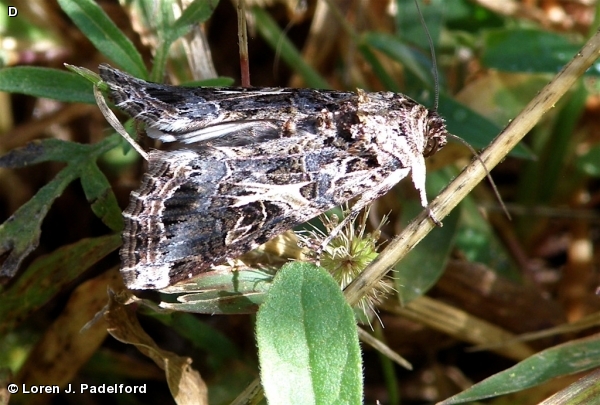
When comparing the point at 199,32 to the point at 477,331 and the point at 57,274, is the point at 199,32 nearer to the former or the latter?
the point at 57,274

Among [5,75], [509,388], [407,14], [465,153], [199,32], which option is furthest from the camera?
[407,14]

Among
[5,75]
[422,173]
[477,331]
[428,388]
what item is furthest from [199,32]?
[428,388]

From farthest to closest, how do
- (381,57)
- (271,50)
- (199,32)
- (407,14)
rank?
(271,50) < (381,57) < (407,14) < (199,32)

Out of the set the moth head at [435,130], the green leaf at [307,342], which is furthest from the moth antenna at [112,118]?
the moth head at [435,130]

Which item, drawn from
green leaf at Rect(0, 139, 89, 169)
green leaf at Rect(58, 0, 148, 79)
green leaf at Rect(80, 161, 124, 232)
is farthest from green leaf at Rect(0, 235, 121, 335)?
green leaf at Rect(58, 0, 148, 79)

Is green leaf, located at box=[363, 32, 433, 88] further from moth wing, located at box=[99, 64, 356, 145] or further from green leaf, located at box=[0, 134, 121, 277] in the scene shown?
green leaf, located at box=[0, 134, 121, 277]

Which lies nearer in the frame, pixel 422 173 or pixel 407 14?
pixel 422 173

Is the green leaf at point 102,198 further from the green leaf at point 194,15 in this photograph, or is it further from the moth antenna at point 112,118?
the green leaf at point 194,15

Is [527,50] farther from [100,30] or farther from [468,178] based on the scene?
[100,30]
